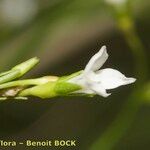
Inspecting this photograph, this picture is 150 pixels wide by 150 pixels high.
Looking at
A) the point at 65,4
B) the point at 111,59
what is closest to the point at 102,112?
the point at 111,59

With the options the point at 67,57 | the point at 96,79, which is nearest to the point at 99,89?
the point at 96,79

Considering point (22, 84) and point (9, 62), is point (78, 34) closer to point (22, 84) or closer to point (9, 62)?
point (9, 62)

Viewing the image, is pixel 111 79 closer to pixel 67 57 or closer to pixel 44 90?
pixel 44 90

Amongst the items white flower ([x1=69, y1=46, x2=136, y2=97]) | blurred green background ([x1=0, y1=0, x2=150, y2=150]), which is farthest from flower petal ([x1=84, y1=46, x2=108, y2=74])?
blurred green background ([x1=0, y1=0, x2=150, y2=150])

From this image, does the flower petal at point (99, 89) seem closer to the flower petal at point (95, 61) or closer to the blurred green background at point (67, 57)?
the flower petal at point (95, 61)

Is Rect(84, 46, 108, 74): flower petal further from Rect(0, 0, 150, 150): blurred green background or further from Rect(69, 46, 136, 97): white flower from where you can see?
Rect(0, 0, 150, 150): blurred green background

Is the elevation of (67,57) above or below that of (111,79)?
above

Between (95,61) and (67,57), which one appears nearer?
(95,61)
